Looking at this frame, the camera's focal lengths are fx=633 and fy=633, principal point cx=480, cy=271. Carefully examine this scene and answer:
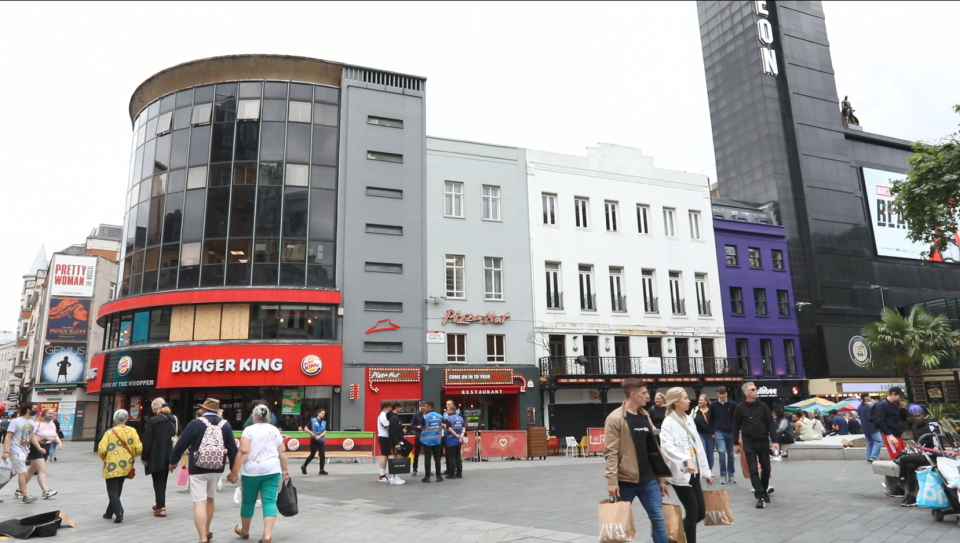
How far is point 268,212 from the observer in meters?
26.7

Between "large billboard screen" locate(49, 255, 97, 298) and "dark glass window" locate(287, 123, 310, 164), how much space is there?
107ft

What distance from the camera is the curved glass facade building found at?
86.2ft

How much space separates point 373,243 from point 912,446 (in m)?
21.8

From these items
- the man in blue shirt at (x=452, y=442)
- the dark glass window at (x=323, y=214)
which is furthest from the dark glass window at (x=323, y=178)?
the man in blue shirt at (x=452, y=442)

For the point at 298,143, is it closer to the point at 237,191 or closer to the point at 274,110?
the point at 274,110

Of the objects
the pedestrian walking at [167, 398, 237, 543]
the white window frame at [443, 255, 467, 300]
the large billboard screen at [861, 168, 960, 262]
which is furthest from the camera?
the large billboard screen at [861, 168, 960, 262]

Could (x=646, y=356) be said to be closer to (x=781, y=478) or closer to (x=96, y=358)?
(x=781, y=478)

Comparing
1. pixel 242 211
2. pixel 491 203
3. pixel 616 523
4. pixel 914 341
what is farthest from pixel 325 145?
pixel 914 341

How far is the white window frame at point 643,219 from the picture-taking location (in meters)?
33.6

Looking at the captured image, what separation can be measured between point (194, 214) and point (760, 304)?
97.4ft

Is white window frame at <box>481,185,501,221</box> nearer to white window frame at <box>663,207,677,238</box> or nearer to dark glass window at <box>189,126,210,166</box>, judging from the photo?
white window frame at <box>663,207,677,238</box>

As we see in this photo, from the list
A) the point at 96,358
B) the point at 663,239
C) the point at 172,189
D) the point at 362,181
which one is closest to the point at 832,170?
the point at 663,239

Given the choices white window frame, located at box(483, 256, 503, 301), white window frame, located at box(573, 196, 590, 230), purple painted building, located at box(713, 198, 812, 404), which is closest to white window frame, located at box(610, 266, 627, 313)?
white window frame, located at box(573, 196, 590, 230)

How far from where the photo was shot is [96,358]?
28141mm
